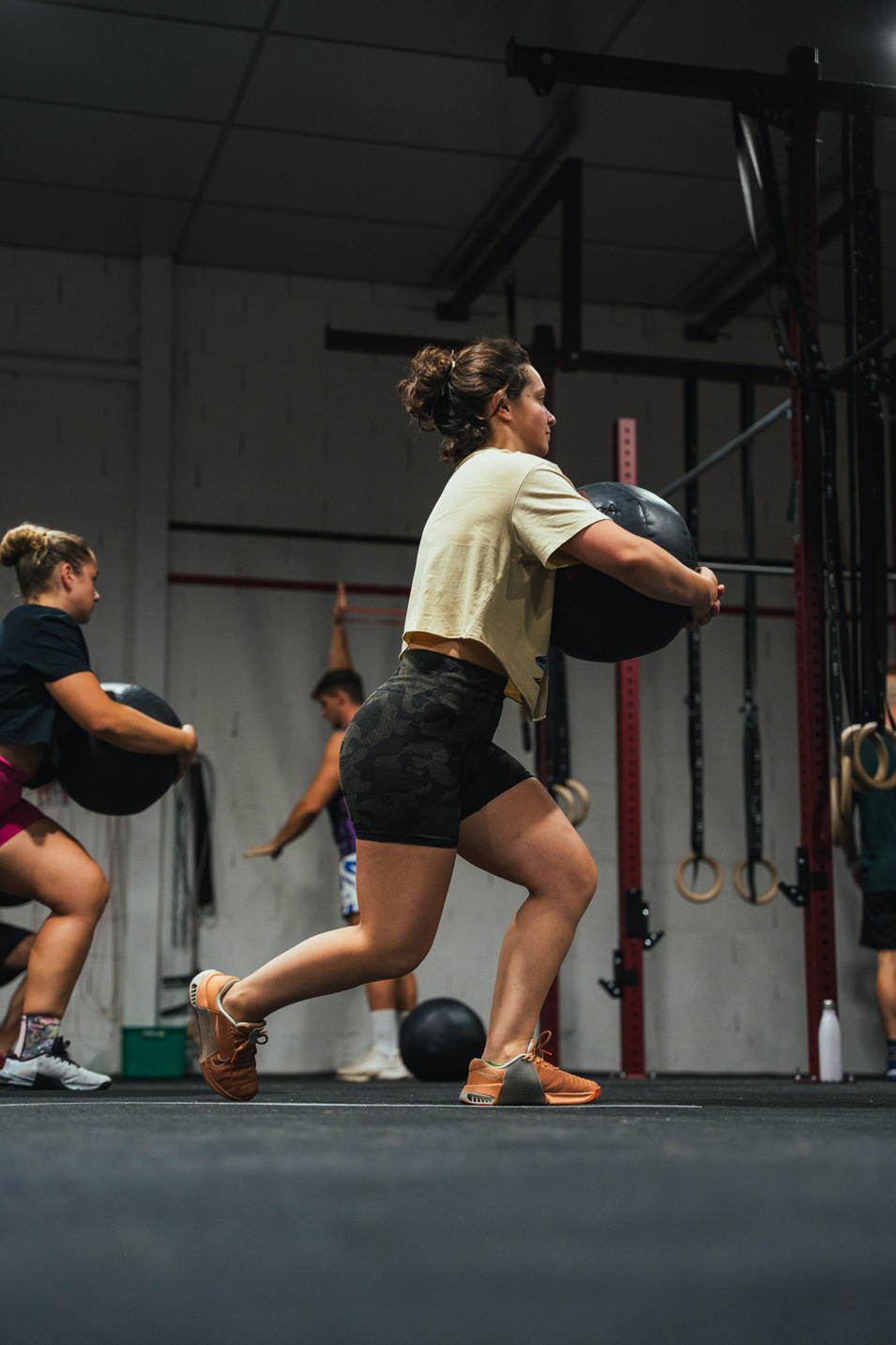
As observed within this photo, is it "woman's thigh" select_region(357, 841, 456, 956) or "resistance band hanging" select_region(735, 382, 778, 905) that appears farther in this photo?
"resistance band hanging" select_region(735, 382, 778, 905)

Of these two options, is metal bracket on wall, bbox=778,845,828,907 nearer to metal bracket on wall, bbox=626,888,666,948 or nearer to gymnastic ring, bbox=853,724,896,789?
gymnastic ring, bbox=853,724,896,789

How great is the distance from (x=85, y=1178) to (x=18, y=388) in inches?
262

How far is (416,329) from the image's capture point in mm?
7770

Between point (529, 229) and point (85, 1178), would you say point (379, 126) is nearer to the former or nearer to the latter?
point (529, 229)

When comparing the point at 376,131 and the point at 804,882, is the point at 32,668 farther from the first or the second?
the point at 376,131

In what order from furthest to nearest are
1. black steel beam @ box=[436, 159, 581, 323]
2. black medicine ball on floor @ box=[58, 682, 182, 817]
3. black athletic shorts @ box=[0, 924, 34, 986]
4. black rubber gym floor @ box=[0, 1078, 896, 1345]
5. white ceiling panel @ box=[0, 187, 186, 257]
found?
white ceiling panel @ box=[0, 187, 186, 257] < black steel beam @ box=[436, 159, 581, 323] < black athletic shorts @ box=[0, 924, 34, 986] < black medicine ball on floor @ box=[58, 682, 182, 817] < black rubber gym floor @ box=[0, 1078, 896, 1345]

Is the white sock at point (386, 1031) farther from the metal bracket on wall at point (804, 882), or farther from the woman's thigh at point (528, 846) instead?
the woman's thigh at point (528, 846)

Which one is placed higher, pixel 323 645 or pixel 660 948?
pixel 323 645

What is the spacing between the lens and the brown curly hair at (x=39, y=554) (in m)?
3.74

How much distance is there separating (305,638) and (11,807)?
3833mm

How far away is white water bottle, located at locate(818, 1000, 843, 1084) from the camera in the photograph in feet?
14.3

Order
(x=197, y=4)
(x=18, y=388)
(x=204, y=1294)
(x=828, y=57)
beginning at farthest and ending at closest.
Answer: (x=18, y=388) → (x=828, y=57) → (x=197, y=4) → (x=204, y=1294)

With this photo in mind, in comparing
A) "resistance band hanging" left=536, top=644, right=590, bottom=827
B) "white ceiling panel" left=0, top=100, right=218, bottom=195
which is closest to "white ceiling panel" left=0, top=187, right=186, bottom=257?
"white ceiling panel" left=0, top=100, right=218, bottom=195

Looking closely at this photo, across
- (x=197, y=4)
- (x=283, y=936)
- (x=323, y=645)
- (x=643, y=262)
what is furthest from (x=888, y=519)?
(x=197, y=4)
